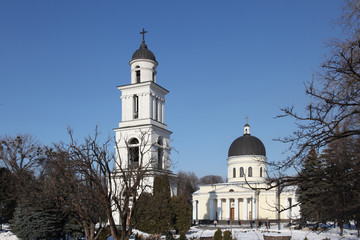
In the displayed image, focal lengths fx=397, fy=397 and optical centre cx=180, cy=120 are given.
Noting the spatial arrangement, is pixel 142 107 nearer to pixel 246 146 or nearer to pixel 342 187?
pixel 246 146

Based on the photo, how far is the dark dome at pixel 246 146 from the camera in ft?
185

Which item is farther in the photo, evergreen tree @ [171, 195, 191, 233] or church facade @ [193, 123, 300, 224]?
church facade @ [193, 123, 300, 224]

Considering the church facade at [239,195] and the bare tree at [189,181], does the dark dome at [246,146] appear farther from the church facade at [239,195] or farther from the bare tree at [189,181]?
the bare tree at [189,181]

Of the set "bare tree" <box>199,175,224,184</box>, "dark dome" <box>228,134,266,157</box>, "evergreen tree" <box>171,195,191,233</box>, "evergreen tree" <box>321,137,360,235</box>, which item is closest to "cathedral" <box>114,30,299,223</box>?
"dark dome" <box>228,134,266,157</box>

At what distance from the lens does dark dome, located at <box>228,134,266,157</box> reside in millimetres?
56500

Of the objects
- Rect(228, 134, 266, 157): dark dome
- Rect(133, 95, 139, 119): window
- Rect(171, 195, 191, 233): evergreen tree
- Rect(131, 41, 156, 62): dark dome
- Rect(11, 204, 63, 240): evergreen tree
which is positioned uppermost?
Rect(131, 41, 156, 62): dark dome

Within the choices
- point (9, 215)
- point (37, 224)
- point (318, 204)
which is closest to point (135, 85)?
point (9, 215)

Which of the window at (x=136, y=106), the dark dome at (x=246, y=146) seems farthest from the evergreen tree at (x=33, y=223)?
the dark dome at (x=246, y=146)

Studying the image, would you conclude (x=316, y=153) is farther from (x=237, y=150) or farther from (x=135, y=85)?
(x=237, y=150)

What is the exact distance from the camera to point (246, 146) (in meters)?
56.9

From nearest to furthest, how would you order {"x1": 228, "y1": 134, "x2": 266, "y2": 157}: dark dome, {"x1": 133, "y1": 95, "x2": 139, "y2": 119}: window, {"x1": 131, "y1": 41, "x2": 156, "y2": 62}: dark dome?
1. {"x1": 131, "y1": 41, "x2": 156, "y2": 62}: dark dome
2. {"x1": 133, "y1": 95, "x2": 139, "y2": 119}: window
3. {"x1": 228, "y1": 134, "x2": 266, "y2": 157}: dark dome

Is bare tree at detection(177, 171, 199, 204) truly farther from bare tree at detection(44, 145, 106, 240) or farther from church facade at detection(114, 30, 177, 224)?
bare tree at detection(44, 145, 106, 240)

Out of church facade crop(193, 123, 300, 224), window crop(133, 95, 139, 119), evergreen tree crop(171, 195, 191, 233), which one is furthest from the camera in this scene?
church facade crop(193, 123, 300, 224)

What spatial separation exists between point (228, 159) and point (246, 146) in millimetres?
3386
